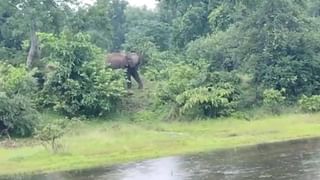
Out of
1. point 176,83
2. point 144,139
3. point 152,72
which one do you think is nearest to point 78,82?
point 176,83

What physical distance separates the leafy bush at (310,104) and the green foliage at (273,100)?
96 centimetres

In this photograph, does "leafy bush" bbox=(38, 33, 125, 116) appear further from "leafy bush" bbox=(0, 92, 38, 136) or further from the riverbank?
"leafy bush" bbox=(0, 92, 38, 136)

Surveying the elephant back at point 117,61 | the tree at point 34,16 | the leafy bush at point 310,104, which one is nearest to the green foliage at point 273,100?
the leafy bush at point 310,104

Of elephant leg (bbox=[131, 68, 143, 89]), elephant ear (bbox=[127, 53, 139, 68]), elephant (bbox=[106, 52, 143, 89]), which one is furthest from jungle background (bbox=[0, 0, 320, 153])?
elephant ear (bbox=[127, 53, 139, 68])

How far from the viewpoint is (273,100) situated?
3170cm

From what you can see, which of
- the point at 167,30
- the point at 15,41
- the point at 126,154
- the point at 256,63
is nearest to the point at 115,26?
the point at 167,30

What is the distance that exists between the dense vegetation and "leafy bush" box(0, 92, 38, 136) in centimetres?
4

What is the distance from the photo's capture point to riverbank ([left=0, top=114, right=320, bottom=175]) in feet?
74.8

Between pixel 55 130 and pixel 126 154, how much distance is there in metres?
2.58

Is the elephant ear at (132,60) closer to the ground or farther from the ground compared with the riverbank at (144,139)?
farther from the ground

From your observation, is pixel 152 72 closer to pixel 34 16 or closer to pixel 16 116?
pixel 34 16

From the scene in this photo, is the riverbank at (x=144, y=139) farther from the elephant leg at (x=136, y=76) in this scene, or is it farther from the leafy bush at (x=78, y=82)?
the elephant leg at (x=136, y=76)

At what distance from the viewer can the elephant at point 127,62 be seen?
118 ft

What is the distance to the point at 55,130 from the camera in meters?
23.1
